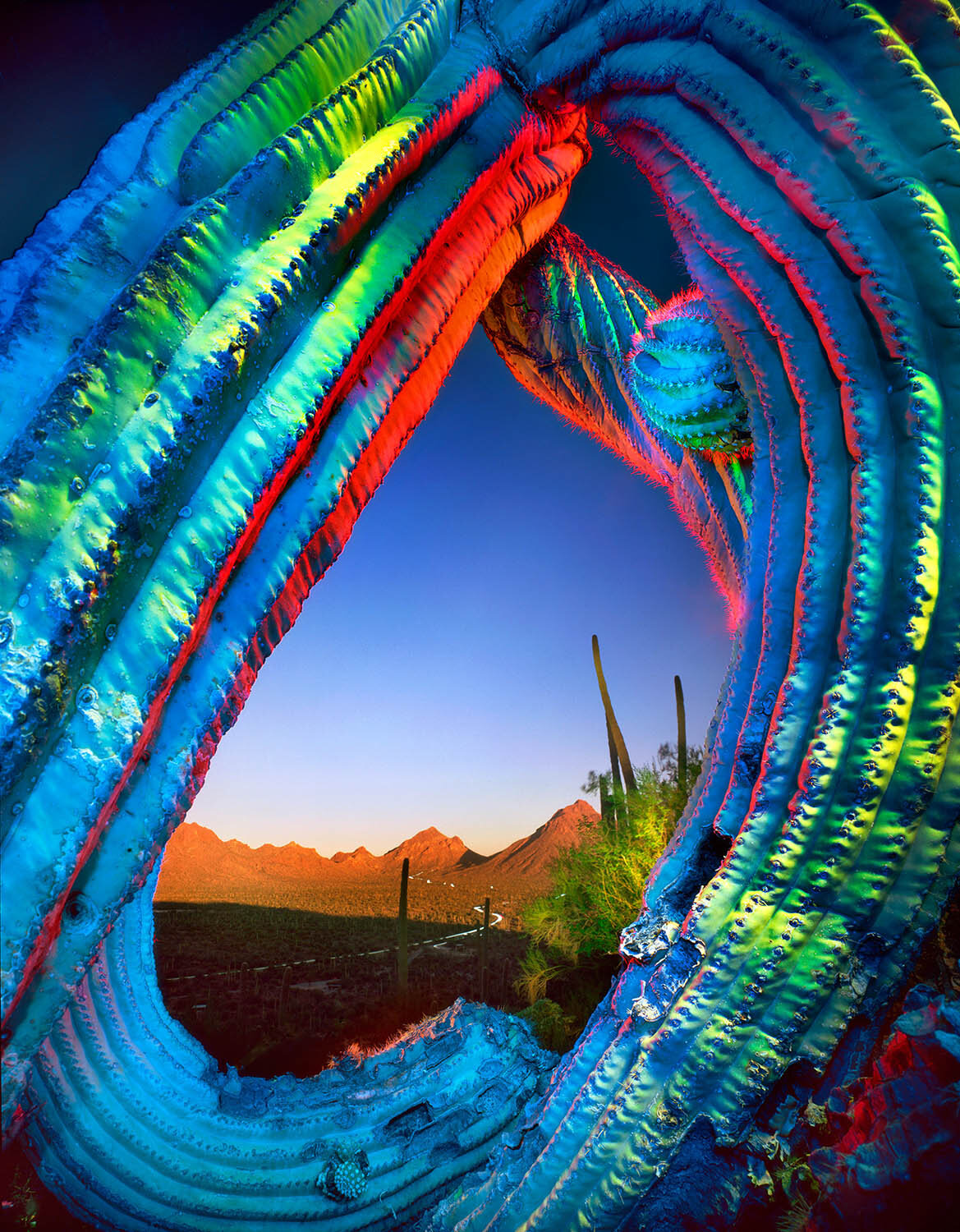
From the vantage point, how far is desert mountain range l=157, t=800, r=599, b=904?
9.33m

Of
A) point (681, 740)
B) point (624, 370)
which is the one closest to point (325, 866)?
point (681, 740)

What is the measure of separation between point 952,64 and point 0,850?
6.97 ft

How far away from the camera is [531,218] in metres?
1.88

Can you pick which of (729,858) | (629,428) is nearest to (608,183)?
(629,428)

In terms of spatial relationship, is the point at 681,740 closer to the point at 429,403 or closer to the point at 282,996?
the point at 282,996

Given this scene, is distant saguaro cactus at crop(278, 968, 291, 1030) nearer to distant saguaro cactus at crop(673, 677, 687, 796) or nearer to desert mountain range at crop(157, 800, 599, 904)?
desert mountain range at crop(157, 800, 599, 904)

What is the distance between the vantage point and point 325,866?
14891mm

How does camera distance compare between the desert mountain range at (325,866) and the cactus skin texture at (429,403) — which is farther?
the desert mountain range at (325,866)

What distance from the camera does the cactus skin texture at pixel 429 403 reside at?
87cm

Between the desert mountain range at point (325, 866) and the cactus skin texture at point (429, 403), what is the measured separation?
5.16 metres

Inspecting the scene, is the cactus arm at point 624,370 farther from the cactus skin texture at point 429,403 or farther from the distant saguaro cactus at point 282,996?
the distant saguaro cactus at point 282,996

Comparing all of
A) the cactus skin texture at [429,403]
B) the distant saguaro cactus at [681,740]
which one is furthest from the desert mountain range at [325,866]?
the cactus skin texture at [429,403]

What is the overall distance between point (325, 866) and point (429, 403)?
51.2 ft

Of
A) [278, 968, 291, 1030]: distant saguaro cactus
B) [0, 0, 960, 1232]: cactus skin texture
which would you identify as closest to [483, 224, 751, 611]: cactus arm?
[0, 0, 960, 1232]: cactus skin texture
